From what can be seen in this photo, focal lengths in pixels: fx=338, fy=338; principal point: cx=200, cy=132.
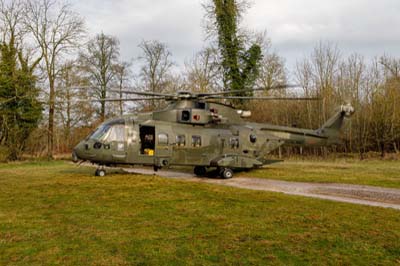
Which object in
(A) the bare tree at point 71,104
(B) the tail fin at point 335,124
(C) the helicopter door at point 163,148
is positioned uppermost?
(A) the bare tree at point 71,104

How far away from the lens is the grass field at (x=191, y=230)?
4.44m

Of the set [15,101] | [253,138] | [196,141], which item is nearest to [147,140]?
[196,141]

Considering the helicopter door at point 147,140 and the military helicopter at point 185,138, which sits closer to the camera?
the military helicopter at point 185,138

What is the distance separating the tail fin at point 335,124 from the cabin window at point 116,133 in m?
9.96

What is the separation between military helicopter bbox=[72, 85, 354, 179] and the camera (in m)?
13.3

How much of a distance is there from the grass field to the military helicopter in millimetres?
4027

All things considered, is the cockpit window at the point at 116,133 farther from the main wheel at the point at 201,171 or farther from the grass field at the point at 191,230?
the main wheel at the point at 201,171

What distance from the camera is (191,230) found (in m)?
5.80

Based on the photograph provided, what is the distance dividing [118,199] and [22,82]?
2142cm

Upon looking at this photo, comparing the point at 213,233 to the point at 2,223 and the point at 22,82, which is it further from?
the point at 22,82

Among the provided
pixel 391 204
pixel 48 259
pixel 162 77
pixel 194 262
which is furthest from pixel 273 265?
pixel 162 77

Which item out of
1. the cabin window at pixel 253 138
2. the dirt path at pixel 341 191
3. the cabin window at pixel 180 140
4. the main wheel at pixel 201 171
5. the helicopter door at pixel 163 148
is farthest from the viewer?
the main wheel at pixel 201 171

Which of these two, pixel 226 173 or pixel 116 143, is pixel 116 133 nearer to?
pixel 116 143

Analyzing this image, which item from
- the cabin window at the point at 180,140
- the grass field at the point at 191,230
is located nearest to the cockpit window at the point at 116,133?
the cabin window at the point at 180,140
